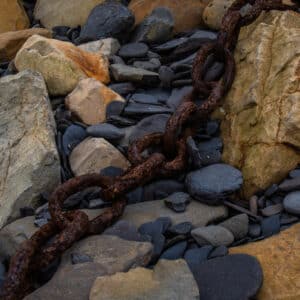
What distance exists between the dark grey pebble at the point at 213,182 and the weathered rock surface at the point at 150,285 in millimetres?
492

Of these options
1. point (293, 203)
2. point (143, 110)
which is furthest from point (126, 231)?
point (143, 110)

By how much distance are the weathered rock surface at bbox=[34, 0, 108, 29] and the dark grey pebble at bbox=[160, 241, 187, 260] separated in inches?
94.6

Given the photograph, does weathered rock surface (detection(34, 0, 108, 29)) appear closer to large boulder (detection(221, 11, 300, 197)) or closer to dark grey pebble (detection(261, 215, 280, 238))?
large boulder (detection(221, 11, 300, 197))

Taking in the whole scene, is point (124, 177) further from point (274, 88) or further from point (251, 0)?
point (251, 0)

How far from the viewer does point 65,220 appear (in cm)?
221

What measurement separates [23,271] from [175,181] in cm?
87

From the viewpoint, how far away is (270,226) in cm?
231

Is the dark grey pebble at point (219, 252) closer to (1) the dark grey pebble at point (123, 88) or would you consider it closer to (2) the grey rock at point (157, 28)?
(1) the dark grey pebble at point (123, 88)

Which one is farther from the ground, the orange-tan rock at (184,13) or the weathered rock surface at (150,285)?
the orange-tan rock at (184,13)

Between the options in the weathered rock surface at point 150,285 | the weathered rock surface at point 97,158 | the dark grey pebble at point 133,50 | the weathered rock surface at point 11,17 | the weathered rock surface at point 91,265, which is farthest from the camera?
the weathered rock surface at point 11,17

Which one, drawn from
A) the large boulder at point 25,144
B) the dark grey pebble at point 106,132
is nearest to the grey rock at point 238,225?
the dark grey pebble at point 106,132

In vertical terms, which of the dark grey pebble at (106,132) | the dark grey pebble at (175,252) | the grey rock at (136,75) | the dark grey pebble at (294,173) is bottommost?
the dark grey pebble at (175,252)

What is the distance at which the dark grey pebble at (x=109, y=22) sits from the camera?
3615mm

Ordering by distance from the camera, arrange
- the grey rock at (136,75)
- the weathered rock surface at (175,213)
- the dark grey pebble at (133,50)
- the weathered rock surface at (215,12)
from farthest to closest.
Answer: the weathered rock surface at (215,12), the dark grey pebble at (133,50), the grey rock at (136,75), the weathered rock surface at (175,213)
